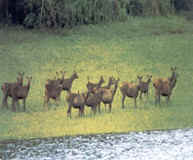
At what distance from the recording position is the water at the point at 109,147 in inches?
580

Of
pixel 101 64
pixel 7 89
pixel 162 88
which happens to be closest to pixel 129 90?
pixel 162 88

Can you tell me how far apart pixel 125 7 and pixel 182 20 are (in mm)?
1501

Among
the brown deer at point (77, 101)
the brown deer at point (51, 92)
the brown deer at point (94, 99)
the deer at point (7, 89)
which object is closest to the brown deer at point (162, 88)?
the brown deer at point (94, 99)

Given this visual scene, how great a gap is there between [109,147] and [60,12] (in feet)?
26.3

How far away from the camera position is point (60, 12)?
22.6 meters

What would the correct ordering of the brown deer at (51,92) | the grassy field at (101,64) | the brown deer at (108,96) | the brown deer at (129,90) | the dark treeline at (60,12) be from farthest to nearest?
the dark treeline at (60,12), the brown deer at (129,90), the brown deer at (51,92), the brown deer at (108,96), the grassy field at (101,64)

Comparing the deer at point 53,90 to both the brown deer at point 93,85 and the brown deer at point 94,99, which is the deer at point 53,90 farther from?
the brown deer at point 94,99

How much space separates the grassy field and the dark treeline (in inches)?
11.6

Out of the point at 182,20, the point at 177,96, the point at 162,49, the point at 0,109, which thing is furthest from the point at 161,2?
the point at 0,109

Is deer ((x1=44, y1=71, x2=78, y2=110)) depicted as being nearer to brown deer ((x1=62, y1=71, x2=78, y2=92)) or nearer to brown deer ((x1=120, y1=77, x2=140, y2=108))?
brown deer ((x1=62, y1=71, x2=78, y2=92))

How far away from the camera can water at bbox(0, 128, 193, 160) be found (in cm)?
1473

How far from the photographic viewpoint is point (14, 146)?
15.3 m

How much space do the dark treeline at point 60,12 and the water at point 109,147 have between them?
6.99m

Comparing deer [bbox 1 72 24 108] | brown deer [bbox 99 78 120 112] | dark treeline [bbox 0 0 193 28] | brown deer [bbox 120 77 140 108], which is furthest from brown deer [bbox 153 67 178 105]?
dark treeline [bbox 0 0 193 28]
